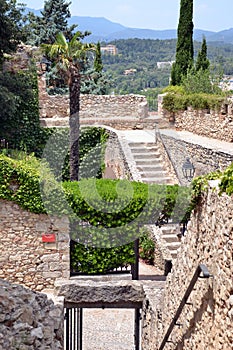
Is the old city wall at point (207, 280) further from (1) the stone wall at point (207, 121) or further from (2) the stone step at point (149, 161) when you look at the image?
(1) the stone wall at point (207, 121)

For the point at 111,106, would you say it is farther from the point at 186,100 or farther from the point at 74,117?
the point at 74,117

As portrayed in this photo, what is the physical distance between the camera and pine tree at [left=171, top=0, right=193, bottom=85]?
73.4 feet

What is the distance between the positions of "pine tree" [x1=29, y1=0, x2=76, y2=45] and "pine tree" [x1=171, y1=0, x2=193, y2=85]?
6.37 metres

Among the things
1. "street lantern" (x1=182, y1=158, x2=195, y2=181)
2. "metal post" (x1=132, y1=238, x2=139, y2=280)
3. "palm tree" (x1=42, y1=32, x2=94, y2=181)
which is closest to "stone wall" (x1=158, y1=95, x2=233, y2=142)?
"street lantern" (x1=182, y1=158, x2=195, y2=181)

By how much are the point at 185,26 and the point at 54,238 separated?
1529cm

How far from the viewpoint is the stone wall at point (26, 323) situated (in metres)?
6.03

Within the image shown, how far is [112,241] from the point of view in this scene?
10.3 meters

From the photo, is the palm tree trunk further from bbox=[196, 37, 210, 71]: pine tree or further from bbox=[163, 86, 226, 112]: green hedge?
bbox=[196, 37, 210, 71]: pine tree

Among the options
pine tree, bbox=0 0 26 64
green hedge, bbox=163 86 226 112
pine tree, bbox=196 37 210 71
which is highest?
pine tree, bbox=0 0 26 64

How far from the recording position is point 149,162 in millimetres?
15234

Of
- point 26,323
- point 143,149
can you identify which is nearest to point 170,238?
point 143,149

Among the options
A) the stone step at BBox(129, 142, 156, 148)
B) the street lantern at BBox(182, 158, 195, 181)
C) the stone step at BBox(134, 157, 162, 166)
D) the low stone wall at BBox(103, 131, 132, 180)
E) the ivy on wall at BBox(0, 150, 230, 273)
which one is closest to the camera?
the ivy on wall at BBox(0, 150, 230, 273)

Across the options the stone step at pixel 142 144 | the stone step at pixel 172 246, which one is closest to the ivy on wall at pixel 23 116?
the stone step at pixel 142 144

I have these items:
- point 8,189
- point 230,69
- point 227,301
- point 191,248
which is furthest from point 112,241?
point 230,69
